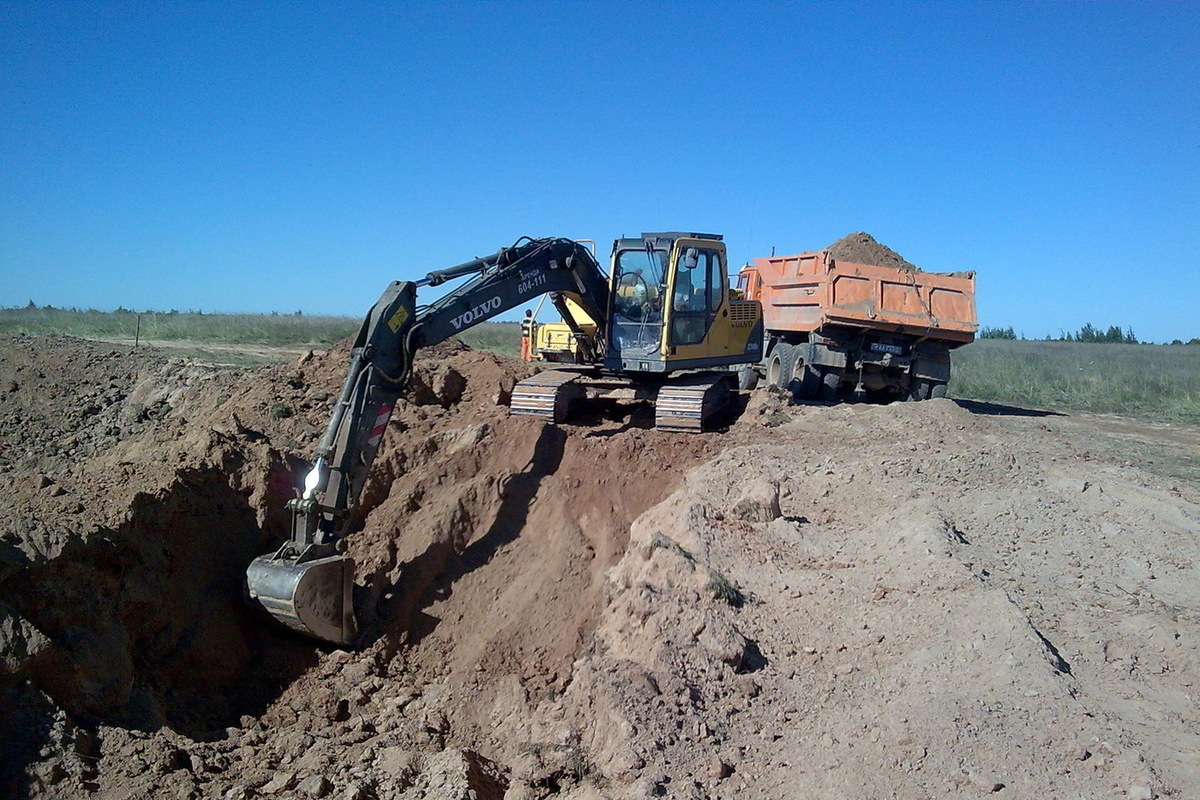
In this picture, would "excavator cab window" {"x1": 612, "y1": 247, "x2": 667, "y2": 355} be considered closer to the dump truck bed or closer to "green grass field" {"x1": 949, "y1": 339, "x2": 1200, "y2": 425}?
the dump truck bed

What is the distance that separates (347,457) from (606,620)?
2.26 meters

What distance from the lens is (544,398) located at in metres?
9.88

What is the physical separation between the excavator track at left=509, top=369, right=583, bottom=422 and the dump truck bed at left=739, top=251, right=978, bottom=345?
492 centimetres

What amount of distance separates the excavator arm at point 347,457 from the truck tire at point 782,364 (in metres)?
9.09

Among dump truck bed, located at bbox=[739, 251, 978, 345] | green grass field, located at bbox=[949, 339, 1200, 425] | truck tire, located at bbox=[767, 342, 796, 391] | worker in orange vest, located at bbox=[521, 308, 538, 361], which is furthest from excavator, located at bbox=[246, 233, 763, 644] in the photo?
green grass field, located at bbox=[949, 339, 1200, 425]

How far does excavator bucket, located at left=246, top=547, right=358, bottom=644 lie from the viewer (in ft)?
19.8

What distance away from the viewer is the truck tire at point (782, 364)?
15.9 m

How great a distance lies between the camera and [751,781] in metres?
4.32

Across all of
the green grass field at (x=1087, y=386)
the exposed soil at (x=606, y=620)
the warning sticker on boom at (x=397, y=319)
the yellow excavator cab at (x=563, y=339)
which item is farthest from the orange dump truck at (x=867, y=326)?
the warning sticker on boom at (x=397, y=319)

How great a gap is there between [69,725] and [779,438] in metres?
7.64

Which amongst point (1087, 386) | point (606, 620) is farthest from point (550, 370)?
point (1087, 386)

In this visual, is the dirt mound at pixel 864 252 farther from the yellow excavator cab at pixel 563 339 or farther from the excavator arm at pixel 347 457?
the excavator arm at pixel 347 457

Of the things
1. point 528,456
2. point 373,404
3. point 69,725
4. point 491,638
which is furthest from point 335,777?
point 528,456

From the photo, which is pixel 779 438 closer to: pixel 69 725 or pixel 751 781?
pixel 751 781
